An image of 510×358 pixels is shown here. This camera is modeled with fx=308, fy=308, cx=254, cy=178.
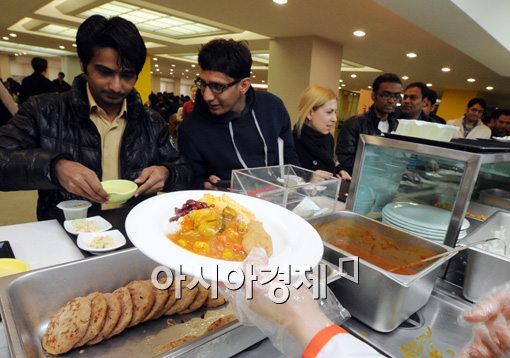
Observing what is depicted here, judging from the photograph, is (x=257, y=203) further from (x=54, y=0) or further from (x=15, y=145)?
(x=54, y=0)

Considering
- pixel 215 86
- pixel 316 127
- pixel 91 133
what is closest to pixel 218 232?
pixel 91 133

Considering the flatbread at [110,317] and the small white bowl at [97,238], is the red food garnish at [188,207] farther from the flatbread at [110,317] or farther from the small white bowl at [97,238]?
the small white bowl at [97,238]

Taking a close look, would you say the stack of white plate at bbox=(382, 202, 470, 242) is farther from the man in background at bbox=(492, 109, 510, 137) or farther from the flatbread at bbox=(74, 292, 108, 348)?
the man in background at bbox=(492, 109, 510, 137)

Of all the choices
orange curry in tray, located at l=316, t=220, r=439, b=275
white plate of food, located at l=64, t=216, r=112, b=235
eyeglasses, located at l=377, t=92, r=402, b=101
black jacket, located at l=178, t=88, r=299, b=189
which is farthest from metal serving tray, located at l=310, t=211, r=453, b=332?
eyeglasses, located at l=377, t=92, r=402, b=101

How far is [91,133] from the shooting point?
172cm

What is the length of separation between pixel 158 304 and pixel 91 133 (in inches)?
47.2

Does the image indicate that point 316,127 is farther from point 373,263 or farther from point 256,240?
point 256,240

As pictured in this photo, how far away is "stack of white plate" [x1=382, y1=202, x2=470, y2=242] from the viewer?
47.4 inches

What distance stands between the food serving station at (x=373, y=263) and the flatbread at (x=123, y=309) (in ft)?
0.14

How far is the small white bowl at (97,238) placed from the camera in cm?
115

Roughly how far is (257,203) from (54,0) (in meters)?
7.93

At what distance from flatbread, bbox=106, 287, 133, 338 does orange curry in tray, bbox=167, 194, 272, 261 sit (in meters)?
0.24

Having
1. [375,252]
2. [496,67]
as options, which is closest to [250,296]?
[375,252]

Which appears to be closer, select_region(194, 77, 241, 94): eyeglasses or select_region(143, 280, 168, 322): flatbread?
select_region(143, 280, 168, 322): flatbread
